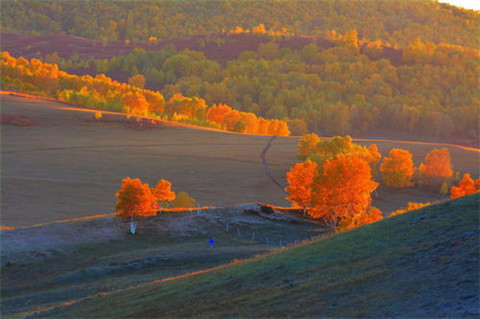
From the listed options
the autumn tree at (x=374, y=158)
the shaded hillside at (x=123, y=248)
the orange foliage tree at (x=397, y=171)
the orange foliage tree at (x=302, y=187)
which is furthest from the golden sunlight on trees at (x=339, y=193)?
the autumn tree at (x=374, y=158)

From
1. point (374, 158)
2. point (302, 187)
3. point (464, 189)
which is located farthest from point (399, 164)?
point (302, 187)

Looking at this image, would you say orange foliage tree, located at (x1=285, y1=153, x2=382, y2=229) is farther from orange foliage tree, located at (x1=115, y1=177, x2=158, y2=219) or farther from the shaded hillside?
orange foliage tree, located at (x1=115, y1=177, x2=158, y2=219)

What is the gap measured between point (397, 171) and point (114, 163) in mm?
52207

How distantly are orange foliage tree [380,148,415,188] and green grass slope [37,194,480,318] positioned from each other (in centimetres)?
8695

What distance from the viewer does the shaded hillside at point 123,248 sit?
43531mm

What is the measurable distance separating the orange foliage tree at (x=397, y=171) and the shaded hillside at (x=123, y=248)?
48308mm

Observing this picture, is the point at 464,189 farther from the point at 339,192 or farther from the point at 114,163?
the point at 114,163

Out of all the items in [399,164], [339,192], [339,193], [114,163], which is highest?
[339,192]

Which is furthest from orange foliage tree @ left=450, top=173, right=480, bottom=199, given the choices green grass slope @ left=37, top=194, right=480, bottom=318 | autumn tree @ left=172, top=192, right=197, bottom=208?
green grass slope @ left=37, top=194, right=480, bottom=318

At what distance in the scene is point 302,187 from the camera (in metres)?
78.6

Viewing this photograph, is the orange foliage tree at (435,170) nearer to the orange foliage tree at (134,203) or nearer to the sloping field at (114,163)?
the sloping field at (114,163)

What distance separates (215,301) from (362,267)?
605 centimetres

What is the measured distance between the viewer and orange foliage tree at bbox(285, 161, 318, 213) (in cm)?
7794

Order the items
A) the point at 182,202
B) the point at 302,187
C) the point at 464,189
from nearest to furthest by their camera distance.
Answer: the point at 302,187
the point at 182,202
the point at 464,189
